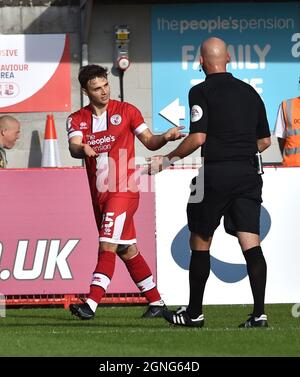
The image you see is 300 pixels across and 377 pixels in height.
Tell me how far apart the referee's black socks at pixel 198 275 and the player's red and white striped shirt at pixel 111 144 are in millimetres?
989

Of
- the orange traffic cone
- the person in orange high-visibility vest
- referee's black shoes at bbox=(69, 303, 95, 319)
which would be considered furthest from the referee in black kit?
the orange traffic cone

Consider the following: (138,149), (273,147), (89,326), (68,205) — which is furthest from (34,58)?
(89,326)

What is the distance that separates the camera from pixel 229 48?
52.1 feet

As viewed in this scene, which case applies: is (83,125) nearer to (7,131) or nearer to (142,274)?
(142,274)

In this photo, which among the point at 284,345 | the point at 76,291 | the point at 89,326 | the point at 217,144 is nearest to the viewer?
the point at 284,345

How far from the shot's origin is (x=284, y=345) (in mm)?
7480

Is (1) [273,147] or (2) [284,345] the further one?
(1) [273,147]

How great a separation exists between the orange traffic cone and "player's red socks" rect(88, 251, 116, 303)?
614 centimetres

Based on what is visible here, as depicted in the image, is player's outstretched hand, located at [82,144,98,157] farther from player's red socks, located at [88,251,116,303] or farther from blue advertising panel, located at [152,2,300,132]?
blue advertising panel, located at [152,2,300,132]

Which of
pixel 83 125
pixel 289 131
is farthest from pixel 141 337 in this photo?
pixel 289 131

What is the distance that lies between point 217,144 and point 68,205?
10.3 feet

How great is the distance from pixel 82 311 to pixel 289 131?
406 centimetres

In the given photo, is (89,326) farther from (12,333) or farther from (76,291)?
(76,291)

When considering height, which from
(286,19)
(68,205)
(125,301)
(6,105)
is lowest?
(125,301)
